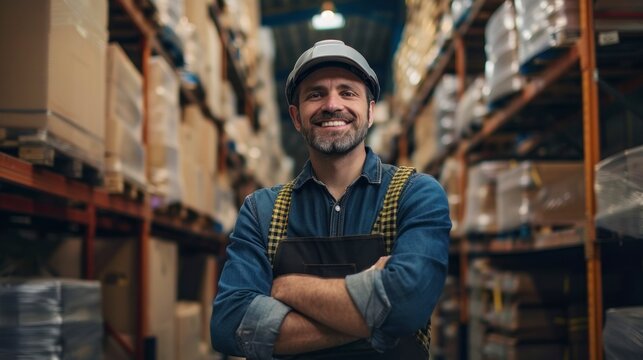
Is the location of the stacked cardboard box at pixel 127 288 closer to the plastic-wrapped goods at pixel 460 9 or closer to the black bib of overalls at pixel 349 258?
the black bib of overalls at pixel 349 258

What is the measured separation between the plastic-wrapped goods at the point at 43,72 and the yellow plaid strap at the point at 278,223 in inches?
44.2

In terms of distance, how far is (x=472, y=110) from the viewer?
20.5 ft

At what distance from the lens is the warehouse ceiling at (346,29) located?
607 inches

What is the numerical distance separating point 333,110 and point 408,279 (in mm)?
609

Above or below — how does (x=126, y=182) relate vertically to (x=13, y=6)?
below

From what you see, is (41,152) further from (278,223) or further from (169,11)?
(169,11)

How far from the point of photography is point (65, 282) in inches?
124

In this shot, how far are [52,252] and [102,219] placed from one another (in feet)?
1.45

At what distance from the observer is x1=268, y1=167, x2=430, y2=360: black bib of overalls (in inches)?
86.1

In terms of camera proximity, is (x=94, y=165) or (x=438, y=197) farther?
(x=94, y=165)

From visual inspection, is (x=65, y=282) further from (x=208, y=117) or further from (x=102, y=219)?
(x=208, y=117)

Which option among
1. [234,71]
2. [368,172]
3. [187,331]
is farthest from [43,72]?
[234,71]

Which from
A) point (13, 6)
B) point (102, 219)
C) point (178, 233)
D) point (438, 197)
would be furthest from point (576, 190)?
point (178, 233)

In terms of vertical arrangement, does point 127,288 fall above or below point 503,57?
below
